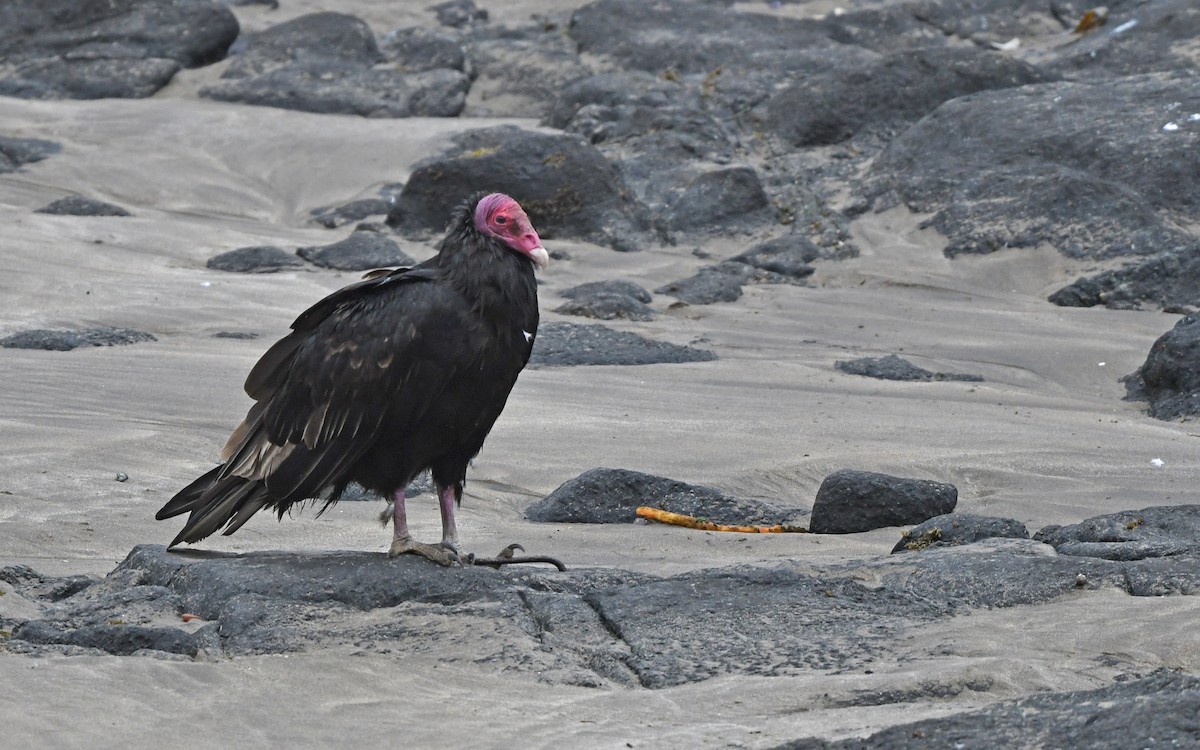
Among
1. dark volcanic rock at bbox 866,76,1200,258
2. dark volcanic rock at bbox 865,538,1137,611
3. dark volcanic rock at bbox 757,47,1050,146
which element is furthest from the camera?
dark volcanic rock at bbox 757,47,1050,146

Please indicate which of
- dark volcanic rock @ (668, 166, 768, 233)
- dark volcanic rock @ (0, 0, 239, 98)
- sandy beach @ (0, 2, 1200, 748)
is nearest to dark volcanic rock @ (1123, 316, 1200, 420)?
sandy beach @ (0, 2, 1200, 748)

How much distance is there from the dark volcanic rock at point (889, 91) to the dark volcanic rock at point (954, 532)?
10.1 metres

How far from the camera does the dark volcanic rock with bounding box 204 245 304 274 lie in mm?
11422

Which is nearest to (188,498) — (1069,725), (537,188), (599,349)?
(1069,725)

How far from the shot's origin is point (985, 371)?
9.65 metres

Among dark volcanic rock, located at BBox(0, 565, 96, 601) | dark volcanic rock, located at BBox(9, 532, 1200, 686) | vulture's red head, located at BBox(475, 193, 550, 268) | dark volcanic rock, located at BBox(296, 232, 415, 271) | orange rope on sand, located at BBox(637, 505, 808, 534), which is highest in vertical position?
vulture's red head, located at BBox(475, 193, 550, 268)

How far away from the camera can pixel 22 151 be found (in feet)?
47.1

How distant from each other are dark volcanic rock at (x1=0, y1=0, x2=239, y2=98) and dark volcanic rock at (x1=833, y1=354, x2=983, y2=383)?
Answer: 1027cm

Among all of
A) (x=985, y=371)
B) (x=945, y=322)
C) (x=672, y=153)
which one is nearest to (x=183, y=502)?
(x=985, y=371)

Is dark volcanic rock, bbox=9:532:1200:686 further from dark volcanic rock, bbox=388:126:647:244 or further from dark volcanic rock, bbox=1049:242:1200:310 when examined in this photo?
dark volcanic rock, bbox=388:126:647:244

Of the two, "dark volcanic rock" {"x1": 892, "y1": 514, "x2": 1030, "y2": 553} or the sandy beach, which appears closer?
A: the sandy beach

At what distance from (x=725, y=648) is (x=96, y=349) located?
17.6ft

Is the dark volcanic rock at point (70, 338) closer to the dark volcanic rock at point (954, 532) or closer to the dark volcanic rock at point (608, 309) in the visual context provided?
the dark volcanic rock at point (608, 309)

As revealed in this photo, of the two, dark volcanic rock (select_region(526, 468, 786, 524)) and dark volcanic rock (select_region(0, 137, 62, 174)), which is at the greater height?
dark volcanic rock (select_region(0, 137, 62, 174))
